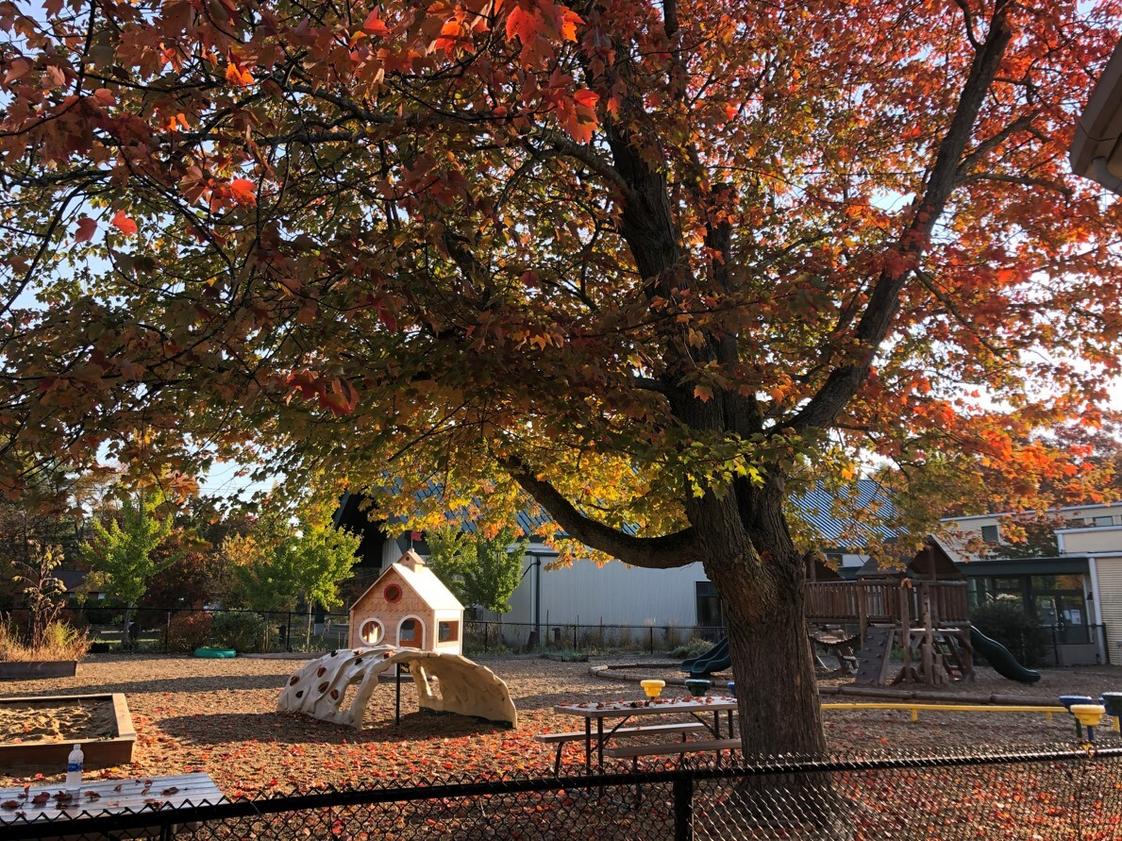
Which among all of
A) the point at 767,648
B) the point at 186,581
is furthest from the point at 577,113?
the point at 186,581

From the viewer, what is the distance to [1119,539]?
2573 centimetres

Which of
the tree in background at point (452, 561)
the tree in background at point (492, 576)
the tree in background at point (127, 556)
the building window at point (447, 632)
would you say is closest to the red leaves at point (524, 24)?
the building window at point (447, 632)

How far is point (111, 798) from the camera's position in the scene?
4.54 meters

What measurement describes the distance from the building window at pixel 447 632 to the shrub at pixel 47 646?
9.09 meters

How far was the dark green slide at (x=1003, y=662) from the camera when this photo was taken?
19281 mm

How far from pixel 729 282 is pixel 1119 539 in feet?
79.1

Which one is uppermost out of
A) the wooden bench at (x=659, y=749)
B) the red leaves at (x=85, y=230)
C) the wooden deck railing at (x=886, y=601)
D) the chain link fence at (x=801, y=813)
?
the red leaves at (x=85, y=230)

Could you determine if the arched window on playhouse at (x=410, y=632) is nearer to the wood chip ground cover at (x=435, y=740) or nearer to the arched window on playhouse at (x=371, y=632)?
the arched window on playhouse at (x=371, y=632)

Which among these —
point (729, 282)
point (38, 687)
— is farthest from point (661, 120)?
point (38, 687)

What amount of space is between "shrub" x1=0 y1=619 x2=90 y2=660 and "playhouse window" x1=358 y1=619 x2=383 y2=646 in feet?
24.2

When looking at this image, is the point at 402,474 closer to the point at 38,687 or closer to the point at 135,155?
the point at 135,155

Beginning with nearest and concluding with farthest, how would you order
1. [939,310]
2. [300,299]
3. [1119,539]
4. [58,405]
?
[58,405], [300,299], [939,310], [1119,539]

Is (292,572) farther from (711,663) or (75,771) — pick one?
(75,771)

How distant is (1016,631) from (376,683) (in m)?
19.8
